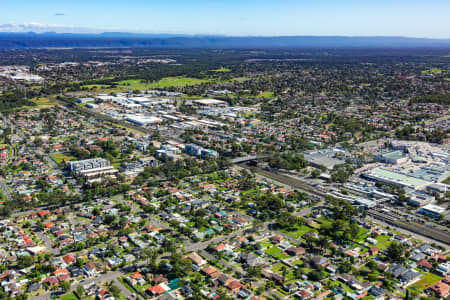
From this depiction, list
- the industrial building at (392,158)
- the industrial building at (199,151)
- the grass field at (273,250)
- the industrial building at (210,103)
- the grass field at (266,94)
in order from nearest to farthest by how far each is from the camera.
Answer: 1. the grass field at (273,250)
2. the industrial building at (392,158)
3. the industrial building at (199,151)
4. the industrial building at (210,103)
5. the grass field at (266,94)

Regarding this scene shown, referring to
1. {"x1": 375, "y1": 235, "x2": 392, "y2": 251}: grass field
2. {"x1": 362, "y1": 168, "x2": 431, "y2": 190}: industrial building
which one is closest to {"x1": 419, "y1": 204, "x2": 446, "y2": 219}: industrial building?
{"x1": 362, "y1": 168, "x2": 431, "y2": 190}: industrial building

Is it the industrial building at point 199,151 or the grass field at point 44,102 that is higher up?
the grass field at point 44,102

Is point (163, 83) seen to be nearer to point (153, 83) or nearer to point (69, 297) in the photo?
point (153, 83)

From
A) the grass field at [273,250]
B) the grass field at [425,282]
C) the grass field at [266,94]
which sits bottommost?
the grass field at [425,282]

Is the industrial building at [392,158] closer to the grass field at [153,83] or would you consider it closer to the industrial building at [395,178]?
the industrial building at [395,178]

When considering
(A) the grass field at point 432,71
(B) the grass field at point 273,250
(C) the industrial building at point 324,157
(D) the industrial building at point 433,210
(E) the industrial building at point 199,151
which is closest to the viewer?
(B) the grass field at point 273,250

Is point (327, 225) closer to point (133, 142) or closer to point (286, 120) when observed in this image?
point (133, 142)

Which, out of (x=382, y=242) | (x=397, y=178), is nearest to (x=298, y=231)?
(x=382, y=242)

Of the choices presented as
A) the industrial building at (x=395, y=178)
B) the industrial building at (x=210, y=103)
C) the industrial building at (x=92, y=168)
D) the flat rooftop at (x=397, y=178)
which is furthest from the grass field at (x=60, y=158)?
the industrial building at (x=210, y=103)

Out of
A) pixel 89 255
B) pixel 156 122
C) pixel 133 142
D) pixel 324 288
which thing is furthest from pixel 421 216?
pixel 156 122
